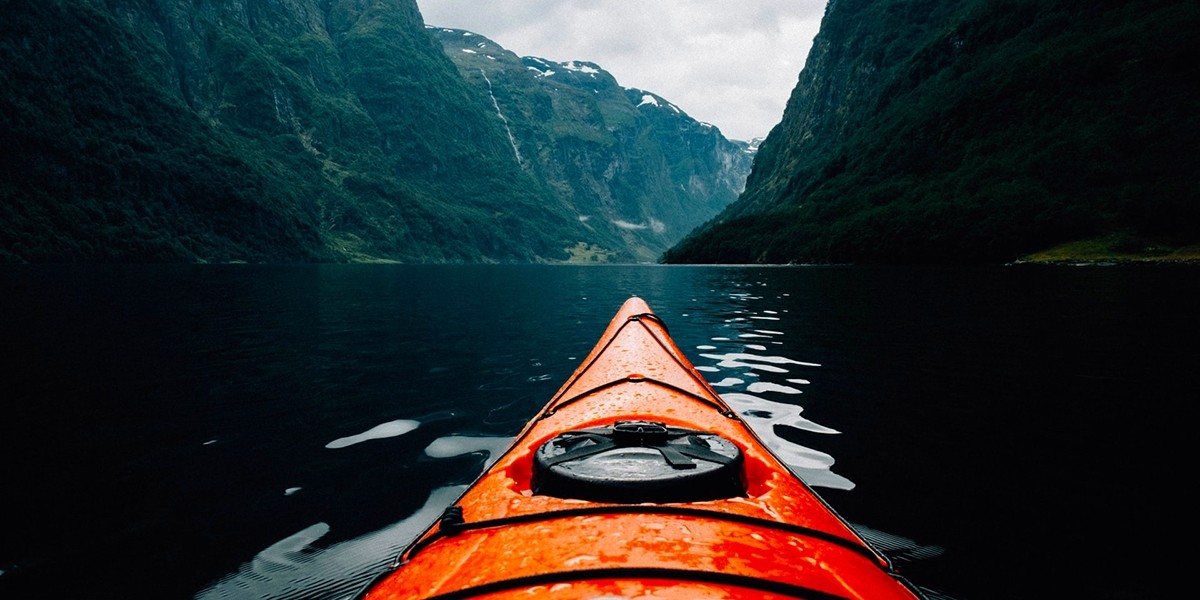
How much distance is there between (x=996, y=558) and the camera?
4.09m

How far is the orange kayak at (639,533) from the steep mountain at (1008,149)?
84205 mm

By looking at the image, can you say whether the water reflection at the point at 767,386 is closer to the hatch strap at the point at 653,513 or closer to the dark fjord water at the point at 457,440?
the dark fjord water at the point at 457,440

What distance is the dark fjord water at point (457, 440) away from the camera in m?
4.09

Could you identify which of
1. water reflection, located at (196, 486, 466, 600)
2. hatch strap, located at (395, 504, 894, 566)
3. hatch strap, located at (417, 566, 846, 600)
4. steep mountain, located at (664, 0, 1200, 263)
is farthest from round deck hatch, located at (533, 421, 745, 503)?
steep mountain, located at (664, 0, 1200, 263)

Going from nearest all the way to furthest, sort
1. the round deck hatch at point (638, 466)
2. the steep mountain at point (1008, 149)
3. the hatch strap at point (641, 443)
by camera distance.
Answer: the round deck hatch at point (638, 466) → the hatch strap at point (641, 443) → the steep mountain at point (1008, 149)

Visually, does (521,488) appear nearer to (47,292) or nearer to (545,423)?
(545,423)

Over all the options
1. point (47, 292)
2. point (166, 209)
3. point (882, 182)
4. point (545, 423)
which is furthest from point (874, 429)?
point (166, 209)

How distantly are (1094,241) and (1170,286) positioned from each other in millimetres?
51816

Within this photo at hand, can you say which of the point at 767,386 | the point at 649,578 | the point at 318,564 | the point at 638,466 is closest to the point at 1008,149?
the point at 767,386

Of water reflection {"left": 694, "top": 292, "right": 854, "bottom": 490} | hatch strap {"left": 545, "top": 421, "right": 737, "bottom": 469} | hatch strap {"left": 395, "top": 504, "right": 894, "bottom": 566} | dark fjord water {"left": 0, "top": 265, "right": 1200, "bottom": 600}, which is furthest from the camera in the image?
water reflection {"left": 694, "top": 292, "right": 854, "bottom": 490}

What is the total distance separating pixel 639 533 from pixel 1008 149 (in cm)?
13104

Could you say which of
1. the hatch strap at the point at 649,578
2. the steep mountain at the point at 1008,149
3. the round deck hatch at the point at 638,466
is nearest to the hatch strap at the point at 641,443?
the round deck hatch at the point at 638,466

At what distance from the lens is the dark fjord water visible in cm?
409

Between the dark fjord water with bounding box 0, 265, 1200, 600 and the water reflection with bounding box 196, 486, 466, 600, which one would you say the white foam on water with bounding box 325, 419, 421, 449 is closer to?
the dark fjord water with bounding box 0, 265, 1200, 600
